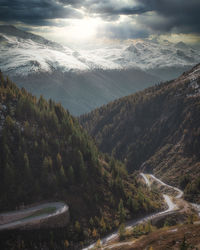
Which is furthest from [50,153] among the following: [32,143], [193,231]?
[193,231]

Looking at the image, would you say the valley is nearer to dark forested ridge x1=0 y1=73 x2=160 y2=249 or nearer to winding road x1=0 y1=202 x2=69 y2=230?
dark forested ridge x1=0 y1=73 x2=160 y2=249

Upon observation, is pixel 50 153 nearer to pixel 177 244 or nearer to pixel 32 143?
pixel 32 143

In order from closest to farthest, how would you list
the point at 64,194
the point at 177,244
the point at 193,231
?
1. the point at 177,244
2. the point at 193,231
3. the point at 64,194

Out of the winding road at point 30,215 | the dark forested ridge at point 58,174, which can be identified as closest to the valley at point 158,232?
the dark forested ridge at point 58,174

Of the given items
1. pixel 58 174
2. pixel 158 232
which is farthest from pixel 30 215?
pixel 158 232

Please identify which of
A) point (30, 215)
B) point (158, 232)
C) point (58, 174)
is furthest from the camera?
point (58, 174)

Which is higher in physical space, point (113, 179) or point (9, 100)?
point (9, 100)

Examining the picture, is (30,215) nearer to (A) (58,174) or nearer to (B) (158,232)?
(A) (58,174)
